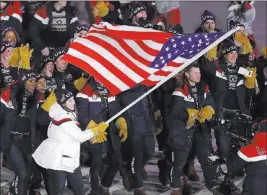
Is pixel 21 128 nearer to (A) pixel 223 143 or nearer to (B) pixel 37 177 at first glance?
(B) pixel 37 177

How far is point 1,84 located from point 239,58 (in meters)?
3.76

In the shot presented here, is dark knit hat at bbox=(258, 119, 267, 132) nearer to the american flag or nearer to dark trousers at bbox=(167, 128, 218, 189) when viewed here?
the american flag

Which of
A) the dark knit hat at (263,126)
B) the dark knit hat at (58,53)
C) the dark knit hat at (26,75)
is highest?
the dark knit hat at (58,53)

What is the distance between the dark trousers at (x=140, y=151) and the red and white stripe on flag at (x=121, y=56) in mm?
1914

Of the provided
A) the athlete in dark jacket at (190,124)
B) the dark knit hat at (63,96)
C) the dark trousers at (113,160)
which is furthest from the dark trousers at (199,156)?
the dark knit hat at (63,96)

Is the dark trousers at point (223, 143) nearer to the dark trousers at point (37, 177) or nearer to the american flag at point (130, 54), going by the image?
the american flag at point (130, 54)

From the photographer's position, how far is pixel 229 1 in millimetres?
17281

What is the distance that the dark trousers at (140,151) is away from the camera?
1339cm

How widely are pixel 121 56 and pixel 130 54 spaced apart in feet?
0.38

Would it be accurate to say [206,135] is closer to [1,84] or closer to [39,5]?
[1,84]

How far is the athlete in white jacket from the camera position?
12.0 meters

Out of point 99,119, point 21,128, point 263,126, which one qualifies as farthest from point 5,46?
point 263,126

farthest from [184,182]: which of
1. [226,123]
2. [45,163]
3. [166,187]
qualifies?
[45,163]

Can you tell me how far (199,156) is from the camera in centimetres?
1337
